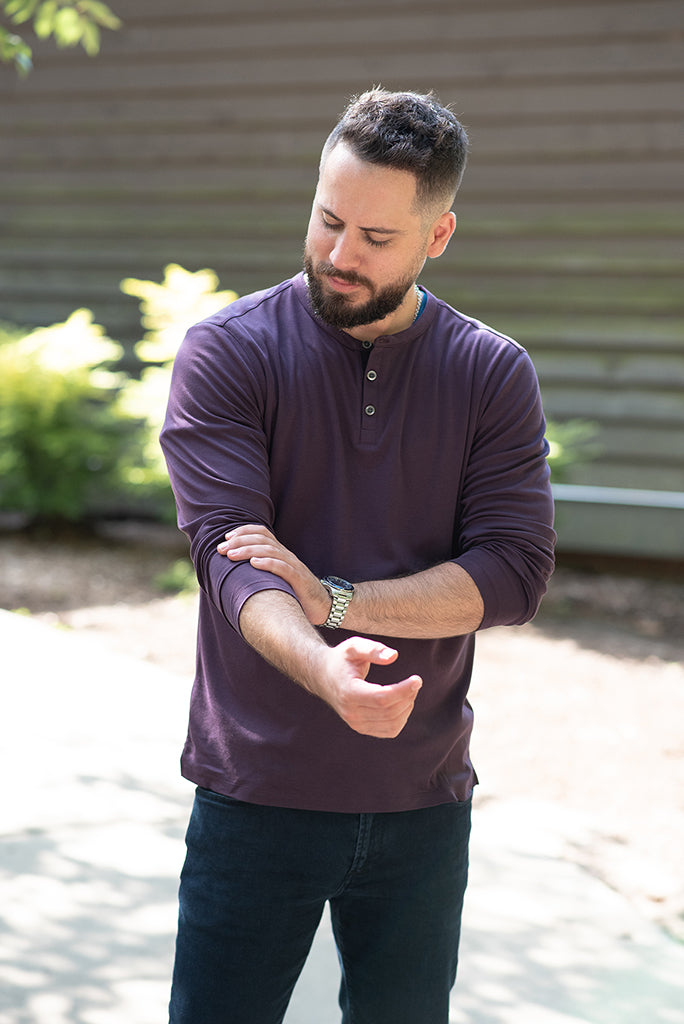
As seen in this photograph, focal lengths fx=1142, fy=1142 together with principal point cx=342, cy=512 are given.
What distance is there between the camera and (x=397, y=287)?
6.48 feet

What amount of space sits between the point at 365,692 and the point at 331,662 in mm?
85

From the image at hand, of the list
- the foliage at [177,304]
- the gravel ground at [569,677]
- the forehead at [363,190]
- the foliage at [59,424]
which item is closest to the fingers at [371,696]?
the forehead at [363,190]

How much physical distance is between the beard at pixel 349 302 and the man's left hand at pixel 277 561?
396mm

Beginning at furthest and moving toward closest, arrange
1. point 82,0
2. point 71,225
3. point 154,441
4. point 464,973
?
point 71,225 < point 154,441 < point 82,0 < point 464,973

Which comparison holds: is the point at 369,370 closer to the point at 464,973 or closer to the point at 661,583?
the point at 464,973

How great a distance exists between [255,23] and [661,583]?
4.73 meters

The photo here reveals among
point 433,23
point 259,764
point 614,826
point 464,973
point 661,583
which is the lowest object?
point 464,973

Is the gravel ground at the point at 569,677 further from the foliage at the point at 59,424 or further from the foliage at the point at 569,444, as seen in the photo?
the foliage at the point at 569,444

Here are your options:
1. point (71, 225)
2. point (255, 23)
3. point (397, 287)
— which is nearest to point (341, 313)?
point (397, 287)

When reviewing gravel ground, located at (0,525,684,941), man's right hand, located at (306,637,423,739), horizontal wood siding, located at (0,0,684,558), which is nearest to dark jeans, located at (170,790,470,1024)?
man's right hand, located at (306,637,423,739)

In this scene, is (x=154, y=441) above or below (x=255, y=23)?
below

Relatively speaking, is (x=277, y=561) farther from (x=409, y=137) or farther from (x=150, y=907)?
(x=150, y=907)

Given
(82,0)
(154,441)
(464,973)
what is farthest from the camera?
(154,441)

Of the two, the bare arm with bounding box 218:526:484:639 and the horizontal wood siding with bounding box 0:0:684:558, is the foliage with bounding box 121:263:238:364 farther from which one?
the bare arm with bounding box 218:526:484:639
